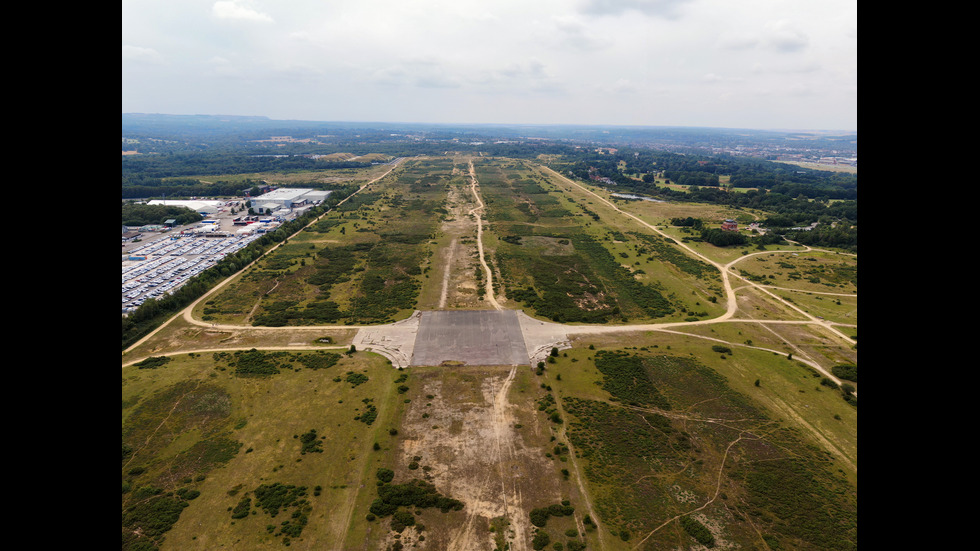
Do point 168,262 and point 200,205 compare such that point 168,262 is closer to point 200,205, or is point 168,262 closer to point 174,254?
point 174,254

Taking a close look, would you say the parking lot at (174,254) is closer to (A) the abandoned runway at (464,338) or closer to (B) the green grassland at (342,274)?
(B) the green grassland at (342,274)

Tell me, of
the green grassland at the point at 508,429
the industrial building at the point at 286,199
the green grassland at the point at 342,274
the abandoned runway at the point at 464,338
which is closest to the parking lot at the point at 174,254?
the industrial building at the point at 286,199

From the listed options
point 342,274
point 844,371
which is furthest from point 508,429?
point 342,274

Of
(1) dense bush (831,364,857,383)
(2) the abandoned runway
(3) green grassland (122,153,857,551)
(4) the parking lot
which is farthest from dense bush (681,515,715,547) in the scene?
(4) the parking lot
